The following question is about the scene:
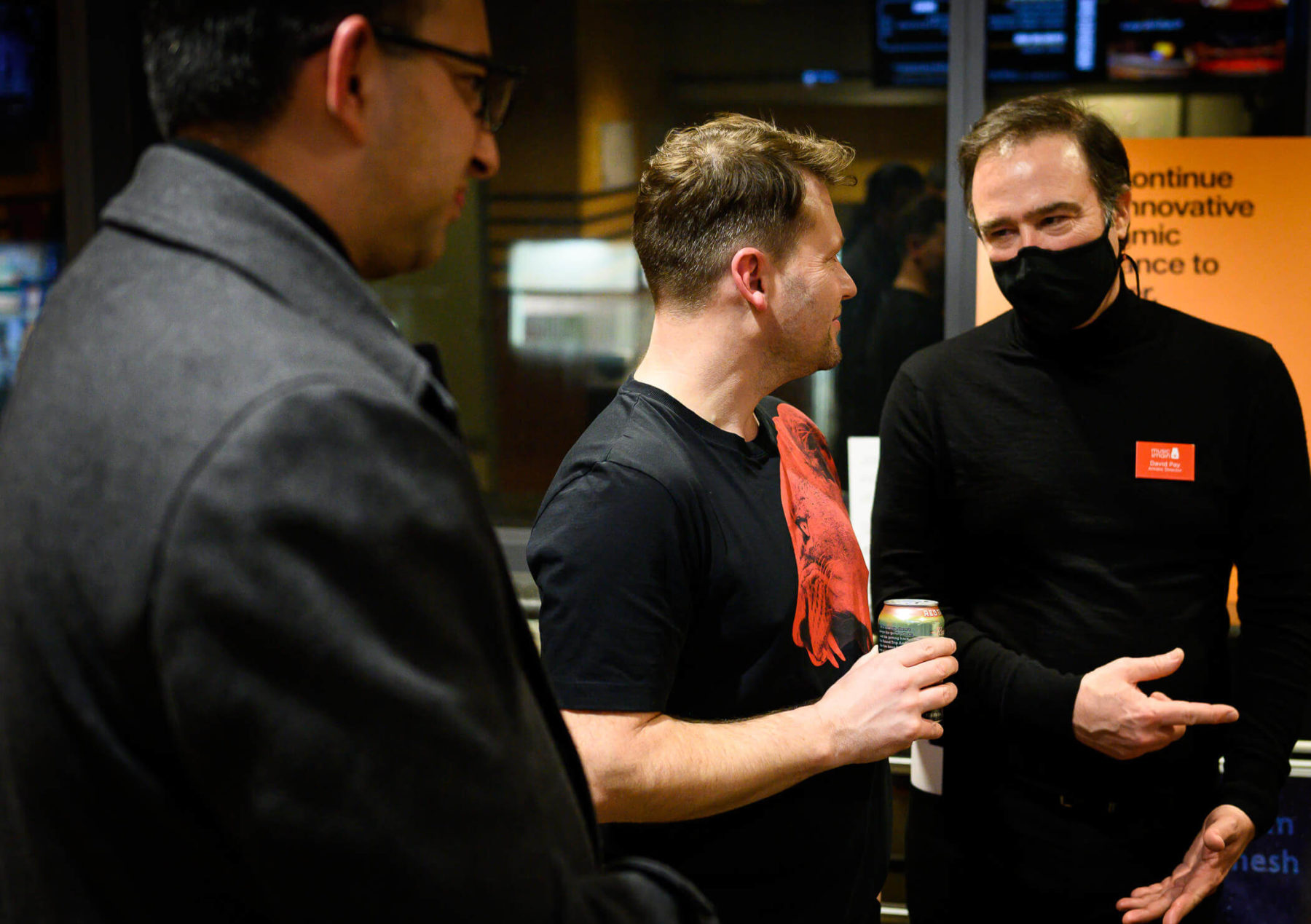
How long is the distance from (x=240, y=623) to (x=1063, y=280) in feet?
5.22

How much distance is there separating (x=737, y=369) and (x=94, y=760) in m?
1.01

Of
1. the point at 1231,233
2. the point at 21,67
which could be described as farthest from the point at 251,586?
the point at 21,67

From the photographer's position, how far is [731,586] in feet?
4.25

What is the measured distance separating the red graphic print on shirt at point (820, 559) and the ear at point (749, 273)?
0.22 m

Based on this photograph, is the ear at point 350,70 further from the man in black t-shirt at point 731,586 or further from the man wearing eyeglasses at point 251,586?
the man in black t-shirt at point 731,586

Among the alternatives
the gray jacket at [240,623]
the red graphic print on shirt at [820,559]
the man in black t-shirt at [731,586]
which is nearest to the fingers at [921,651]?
the man in black t-shirt at [731,586]

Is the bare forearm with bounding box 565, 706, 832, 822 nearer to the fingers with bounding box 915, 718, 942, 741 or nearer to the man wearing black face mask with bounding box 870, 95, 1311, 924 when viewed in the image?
the fingers with bounding box 915, 718, 942, 741

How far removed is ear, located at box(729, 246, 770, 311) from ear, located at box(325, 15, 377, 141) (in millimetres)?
813

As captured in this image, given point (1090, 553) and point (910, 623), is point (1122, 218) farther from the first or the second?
point (910, 623)

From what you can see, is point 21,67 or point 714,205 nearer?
point 714,205

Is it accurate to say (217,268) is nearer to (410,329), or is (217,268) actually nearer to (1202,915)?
(1202,915)

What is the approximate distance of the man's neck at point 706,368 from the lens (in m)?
1.43

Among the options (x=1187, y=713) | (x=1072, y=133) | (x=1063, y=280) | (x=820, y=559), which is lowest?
(x=1187, y=713)

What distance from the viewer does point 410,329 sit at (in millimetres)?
3695
